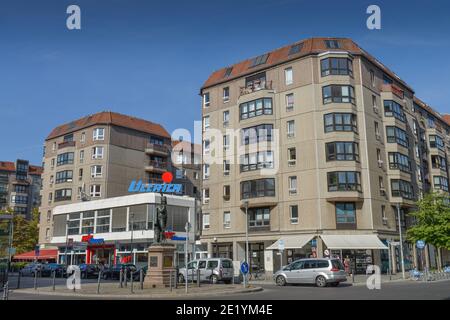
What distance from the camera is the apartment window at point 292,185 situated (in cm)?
4466

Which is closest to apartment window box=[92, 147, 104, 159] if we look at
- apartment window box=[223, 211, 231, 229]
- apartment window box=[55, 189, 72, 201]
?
apartment window box=[55, 189, 72, 201]

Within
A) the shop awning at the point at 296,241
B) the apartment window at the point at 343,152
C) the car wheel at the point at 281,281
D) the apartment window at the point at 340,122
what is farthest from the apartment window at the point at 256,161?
the car wheel at the point at 281,281

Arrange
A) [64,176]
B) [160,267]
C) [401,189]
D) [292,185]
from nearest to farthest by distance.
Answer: [160,267] → [292,185] → [401,189] → [64,176]

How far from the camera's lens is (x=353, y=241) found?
4034cm

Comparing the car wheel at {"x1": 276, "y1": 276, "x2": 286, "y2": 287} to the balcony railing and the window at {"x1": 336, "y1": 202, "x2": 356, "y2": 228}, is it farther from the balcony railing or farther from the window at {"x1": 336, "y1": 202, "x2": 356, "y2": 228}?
the balcony railing

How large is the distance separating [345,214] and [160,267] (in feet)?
75.0

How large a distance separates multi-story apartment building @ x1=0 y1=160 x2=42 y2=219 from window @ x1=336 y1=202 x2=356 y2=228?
7935 centimetres

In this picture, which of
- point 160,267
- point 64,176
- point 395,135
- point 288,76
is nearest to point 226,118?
point 288,76

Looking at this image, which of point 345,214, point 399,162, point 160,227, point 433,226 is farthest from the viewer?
point 399,162

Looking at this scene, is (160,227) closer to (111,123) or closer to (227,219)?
(227,219)

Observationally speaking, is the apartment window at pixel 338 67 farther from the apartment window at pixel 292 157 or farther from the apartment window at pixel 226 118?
the apartment window at pixel 226 118

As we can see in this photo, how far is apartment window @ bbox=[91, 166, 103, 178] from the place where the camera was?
65188mm

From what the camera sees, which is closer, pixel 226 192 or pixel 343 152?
pixel 343 152
